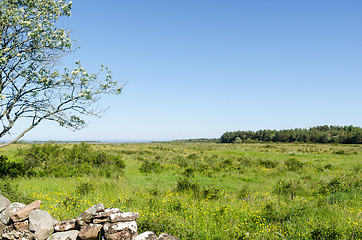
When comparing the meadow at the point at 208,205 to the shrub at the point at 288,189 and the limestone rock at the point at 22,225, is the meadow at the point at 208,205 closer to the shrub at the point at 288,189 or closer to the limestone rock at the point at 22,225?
the shrub at the point at 288,189

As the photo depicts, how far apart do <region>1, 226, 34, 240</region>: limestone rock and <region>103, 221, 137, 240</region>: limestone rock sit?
Answer: 93.7 inches

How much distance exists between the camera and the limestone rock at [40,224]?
5256mm

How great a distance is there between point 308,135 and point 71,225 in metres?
131

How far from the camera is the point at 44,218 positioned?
17.9 ft

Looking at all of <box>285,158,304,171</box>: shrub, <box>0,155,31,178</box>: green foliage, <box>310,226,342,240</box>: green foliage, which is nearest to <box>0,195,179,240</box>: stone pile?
<box>310,226,342,240</box>: green foliage

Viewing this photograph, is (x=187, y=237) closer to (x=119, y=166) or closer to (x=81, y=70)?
(x=81, y=70)

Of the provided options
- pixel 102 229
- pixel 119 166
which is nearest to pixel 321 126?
pixel 119 166

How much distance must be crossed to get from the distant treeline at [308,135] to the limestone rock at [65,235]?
355 feet

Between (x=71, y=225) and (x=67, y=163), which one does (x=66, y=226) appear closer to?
(x=71, y=225)

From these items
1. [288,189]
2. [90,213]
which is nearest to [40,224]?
[90,213]

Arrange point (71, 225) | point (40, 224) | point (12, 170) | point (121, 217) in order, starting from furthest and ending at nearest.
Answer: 1. point (12, 170)
2. point (40, 224)
3. point (71, 225)
4. point (121, 217)

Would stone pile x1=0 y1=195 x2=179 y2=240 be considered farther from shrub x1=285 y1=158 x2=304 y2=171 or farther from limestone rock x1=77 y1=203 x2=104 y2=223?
shrub x1=285 y1=158 x2=304 y2=171

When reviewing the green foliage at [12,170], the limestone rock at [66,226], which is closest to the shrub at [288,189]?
the limestone rock at [66,226]

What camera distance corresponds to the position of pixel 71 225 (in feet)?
17.1
